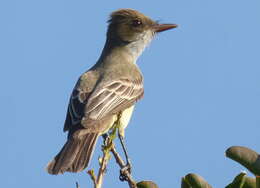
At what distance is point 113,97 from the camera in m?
6.95

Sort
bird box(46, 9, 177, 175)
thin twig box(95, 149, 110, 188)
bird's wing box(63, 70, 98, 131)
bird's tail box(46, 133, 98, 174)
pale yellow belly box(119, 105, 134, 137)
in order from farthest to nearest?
pale yellow belly box(119, 105, 134, 137) < bird's wing box(63, 70, 98, 131) < bird box(46, 9, 177, 175) < bird's tail box(46, 133, 98, 174) < thin twig box(95, 149, 110, 188)

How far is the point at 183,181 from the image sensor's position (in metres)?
3.14

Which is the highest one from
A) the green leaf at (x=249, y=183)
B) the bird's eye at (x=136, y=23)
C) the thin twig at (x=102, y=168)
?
the bird's eye at (x=136, y=23)

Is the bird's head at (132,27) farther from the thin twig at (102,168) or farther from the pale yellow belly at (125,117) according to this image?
the thin twig at (102,168)

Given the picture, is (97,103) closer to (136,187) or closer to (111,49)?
(111,49)

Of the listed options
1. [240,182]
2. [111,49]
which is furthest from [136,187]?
[111,49]

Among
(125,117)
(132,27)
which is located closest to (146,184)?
(125,117)

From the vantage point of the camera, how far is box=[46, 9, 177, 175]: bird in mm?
5751

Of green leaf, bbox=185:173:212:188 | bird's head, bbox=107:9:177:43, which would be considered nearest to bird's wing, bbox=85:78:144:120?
bird's head, bbox=107:9:177:43

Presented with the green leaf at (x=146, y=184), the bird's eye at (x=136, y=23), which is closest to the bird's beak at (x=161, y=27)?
the bird's eye at (x=136, y=23)

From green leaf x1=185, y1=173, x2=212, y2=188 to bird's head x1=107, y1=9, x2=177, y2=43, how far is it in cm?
576

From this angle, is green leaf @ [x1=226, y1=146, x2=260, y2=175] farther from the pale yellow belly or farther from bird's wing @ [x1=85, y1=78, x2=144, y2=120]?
the pale yellow belly

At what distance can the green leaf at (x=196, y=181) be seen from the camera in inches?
119

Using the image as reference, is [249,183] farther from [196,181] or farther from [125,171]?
[125,171]
